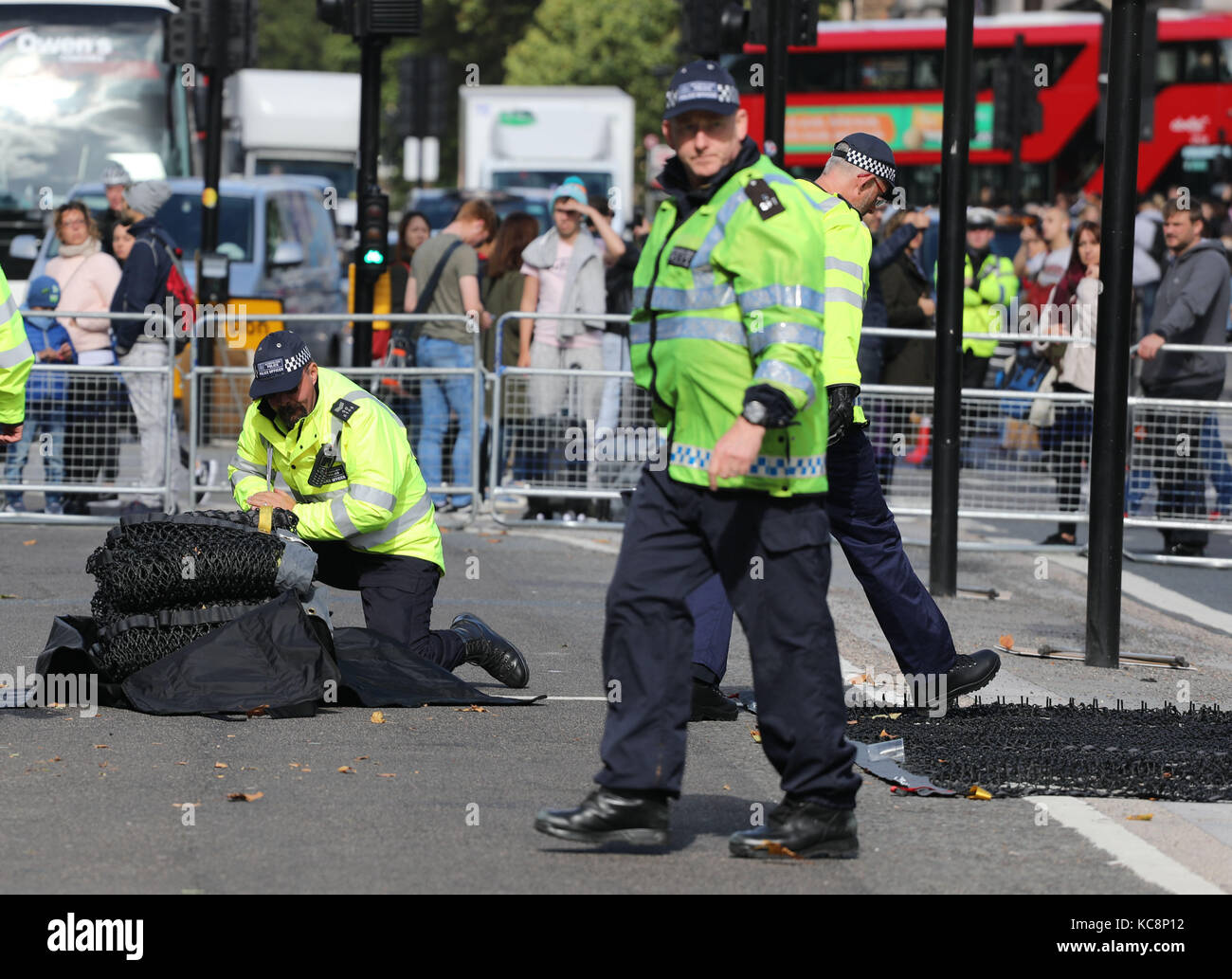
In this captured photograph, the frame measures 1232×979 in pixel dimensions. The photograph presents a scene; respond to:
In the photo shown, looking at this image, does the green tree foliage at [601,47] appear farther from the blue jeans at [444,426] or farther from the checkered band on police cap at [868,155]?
the checkered band on police cap at [868,155]

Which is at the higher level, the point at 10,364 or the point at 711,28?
the point at 711,28

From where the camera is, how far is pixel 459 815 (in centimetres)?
577

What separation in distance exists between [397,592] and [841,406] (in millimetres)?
1885

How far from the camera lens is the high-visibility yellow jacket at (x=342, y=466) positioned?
7.68 metres

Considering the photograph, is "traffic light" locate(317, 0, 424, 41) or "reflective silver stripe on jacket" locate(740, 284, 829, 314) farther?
"traffic light" locate(317, 0, 424, 41)

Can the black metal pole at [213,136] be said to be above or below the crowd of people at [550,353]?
above

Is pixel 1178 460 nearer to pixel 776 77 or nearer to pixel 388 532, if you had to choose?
pixel 776 77

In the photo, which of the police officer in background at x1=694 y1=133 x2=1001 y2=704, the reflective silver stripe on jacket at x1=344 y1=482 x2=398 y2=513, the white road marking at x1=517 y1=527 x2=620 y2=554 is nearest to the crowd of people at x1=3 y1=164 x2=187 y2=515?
the white road marking at x1=517 y1=527 x2=620 y2=554

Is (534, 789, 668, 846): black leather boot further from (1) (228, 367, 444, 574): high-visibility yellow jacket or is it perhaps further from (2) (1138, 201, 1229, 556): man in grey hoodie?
(2) (1138, 201, 1229, 556): man in grey hoodie

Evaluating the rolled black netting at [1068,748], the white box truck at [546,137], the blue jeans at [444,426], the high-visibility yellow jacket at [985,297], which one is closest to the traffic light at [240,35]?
the blue jeans at [444,426]

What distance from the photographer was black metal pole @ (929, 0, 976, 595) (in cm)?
1025

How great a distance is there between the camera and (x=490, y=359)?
14.4 metres

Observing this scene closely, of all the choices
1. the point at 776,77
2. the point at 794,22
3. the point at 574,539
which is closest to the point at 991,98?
the point at 794,22

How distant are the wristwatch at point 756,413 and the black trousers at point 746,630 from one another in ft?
0.98
